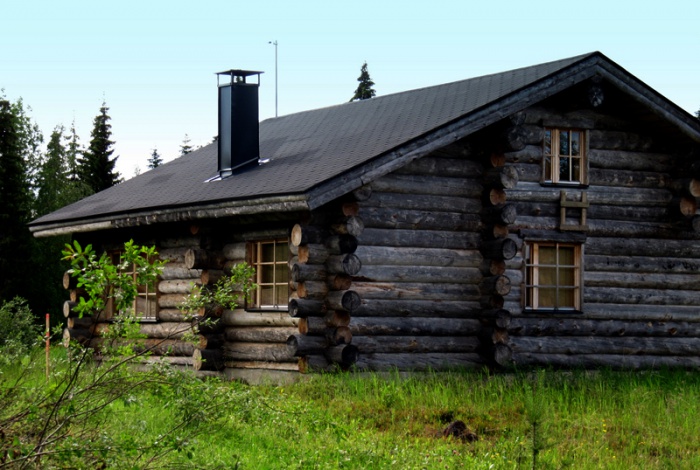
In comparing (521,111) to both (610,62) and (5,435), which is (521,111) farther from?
(5,435)

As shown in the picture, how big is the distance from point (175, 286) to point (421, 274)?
5.45 meters

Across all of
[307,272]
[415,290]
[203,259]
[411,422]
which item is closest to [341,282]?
[307,272]

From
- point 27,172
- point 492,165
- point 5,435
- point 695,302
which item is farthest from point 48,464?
point 27,172

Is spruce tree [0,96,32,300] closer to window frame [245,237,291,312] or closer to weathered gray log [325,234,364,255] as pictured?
window frame [245,237,291,312]

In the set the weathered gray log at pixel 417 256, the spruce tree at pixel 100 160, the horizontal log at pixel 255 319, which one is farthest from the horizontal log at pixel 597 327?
the spruce tree at pixel 100 160

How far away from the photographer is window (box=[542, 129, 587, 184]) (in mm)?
18688

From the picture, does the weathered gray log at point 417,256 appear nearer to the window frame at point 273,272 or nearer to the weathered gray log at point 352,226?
the weathered gray log at point 352,226

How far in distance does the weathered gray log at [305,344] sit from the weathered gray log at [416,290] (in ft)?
3.31

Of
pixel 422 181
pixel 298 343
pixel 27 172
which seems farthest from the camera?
pixel 27 172

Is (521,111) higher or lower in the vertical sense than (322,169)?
higher

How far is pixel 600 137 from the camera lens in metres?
19.1

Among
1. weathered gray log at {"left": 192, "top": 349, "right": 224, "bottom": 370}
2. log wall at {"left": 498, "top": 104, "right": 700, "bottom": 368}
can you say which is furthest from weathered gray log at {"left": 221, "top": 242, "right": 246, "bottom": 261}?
log wall at {"left": 498, "top": 104, "right": 700, "bottom": 368}

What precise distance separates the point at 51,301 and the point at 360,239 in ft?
87.6

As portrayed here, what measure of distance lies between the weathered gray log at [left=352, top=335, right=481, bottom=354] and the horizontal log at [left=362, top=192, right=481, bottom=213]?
212 centimetres
